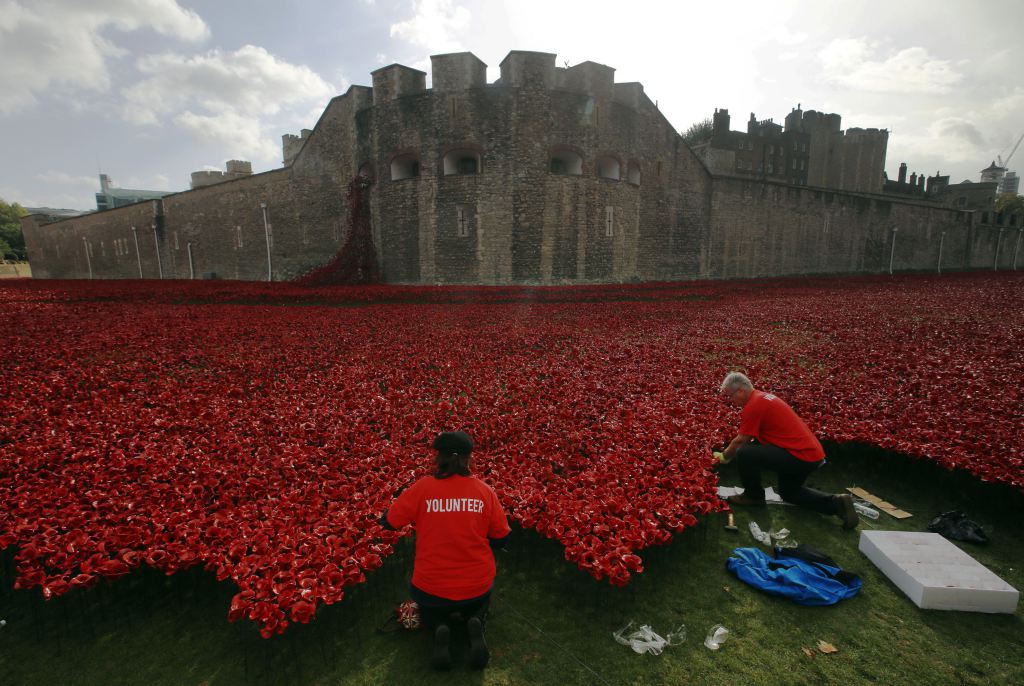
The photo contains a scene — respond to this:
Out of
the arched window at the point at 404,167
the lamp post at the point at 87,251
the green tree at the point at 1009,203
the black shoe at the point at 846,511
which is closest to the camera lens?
the black shoe at the point at 846,511

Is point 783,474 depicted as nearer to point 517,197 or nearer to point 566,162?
point 517,197

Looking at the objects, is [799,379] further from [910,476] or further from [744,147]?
[744,147]

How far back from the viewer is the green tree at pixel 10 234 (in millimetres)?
71456

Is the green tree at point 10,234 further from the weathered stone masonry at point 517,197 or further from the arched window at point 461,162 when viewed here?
the arched window at point 461,162

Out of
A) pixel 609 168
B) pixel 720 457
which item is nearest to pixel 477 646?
pixel 720 457

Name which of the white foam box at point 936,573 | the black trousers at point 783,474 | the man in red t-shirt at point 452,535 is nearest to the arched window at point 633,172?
the black trousers at point 783,474

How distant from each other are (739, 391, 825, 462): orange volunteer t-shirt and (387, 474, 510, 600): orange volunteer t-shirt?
9.63ft

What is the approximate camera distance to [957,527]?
407cm

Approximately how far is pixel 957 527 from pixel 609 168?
26.0m

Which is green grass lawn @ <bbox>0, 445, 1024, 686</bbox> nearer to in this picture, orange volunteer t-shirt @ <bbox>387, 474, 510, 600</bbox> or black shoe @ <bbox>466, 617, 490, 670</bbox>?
black shoe @ <bbox>466, 617, 490, 670</bbox>

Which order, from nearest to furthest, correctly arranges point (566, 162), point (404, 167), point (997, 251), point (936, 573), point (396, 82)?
point (936, 573) → point (396, 82) → point (566, 162) → point (404, 167) → point (997, 251)

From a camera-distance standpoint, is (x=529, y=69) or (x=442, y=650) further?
(x=529, y=69)

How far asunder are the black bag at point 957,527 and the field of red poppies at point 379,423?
0.51 meters

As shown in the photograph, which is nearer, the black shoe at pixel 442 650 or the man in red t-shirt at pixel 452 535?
the black shoe at pixel 442 650
